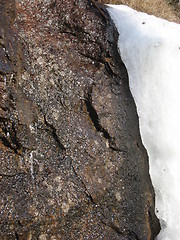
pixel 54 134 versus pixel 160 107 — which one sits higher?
pixel 160 107

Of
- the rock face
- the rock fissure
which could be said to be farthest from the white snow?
the rock fissure

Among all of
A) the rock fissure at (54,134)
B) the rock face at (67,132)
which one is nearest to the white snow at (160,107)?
the rock face at (67,132)

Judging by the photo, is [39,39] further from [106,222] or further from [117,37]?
[106,222]

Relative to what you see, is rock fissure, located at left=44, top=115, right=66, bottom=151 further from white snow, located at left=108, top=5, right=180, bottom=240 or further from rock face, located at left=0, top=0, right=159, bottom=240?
white snow, located at left=108, top=5, right=180, bottom=240

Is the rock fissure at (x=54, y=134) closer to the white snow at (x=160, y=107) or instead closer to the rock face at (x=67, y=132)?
the rock face at (x=67, y=132)

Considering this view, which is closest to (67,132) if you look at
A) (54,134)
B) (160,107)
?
(54,134)

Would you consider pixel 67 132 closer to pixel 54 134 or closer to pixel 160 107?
pixel 54 134

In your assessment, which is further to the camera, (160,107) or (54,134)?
(160,107)

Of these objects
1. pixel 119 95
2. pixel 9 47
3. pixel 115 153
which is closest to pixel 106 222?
pixel 115 153
